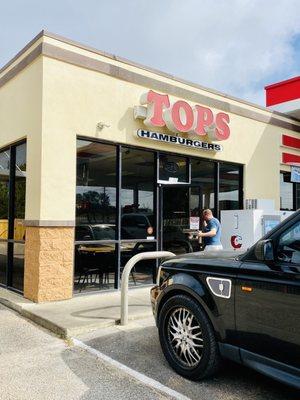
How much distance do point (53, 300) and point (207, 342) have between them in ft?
13.0

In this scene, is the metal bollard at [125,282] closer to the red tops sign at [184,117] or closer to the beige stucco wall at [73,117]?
the beige stucco wall at [73,117]

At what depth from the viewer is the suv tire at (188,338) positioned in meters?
3.95

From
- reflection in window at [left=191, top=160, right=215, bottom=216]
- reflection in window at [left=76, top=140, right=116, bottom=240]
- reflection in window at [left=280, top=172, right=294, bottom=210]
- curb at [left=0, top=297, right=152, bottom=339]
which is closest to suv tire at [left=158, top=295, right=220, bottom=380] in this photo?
curb at [left=0, top=297, right=152, bottom=339]

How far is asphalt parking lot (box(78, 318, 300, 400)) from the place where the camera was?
3.83m

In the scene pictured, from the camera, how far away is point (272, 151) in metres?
11.8

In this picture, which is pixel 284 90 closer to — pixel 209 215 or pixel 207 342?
pixel 209 215

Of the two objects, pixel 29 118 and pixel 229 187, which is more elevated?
pixel 29 118

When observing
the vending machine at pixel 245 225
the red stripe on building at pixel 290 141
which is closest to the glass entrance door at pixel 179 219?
the vending machine at pixel 245 225

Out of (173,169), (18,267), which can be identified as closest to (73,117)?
(173,169)

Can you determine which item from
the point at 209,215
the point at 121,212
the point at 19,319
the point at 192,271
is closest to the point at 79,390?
the point at 192,271

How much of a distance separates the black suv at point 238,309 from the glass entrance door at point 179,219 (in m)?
4.61

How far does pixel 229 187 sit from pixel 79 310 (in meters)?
5.59

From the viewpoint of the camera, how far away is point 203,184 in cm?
1002

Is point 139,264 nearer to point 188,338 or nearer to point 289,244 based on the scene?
point 188,338
